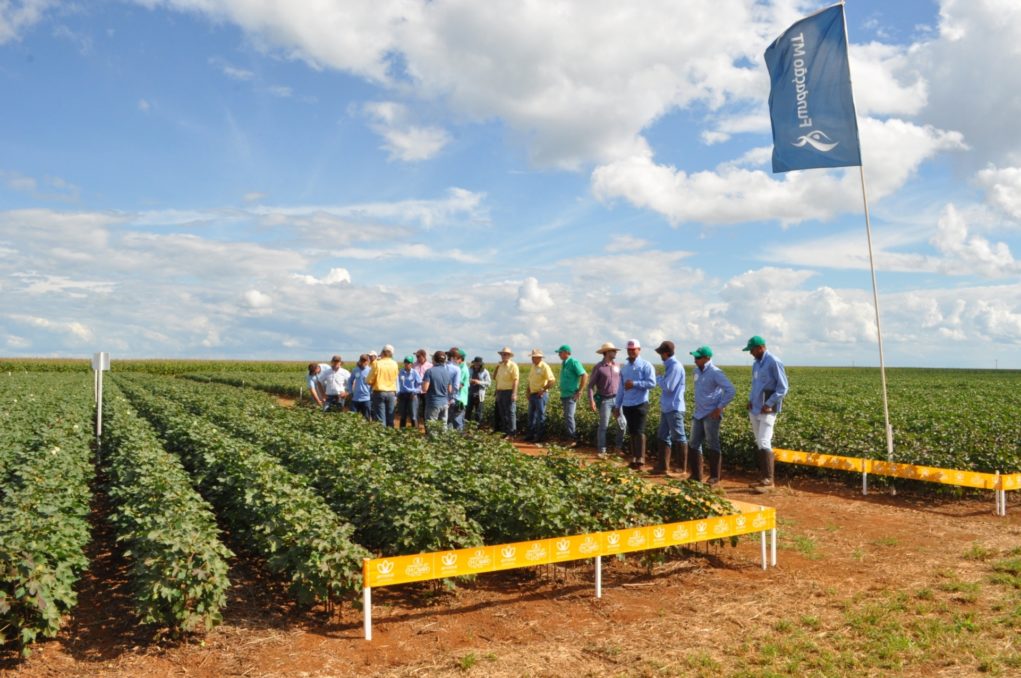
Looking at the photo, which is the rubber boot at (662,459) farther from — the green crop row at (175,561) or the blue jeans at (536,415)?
the green crop row at (175,561)

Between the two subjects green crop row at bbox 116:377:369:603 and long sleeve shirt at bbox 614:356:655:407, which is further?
long sleeve shirt at bbox 614:356:655:407

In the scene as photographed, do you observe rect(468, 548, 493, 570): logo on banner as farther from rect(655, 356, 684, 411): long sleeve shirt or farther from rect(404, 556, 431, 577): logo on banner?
rect(655, 356, 684, 411): long sleeve shirt

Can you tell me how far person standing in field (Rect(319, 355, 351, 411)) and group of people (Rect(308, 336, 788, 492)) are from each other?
0.08 feet

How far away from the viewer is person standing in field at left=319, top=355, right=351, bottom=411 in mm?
17031

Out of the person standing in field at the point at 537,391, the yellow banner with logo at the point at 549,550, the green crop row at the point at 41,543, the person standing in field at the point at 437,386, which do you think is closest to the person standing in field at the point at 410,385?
the person standing in field at the point at 437,386

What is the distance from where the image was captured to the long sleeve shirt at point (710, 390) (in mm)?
10344

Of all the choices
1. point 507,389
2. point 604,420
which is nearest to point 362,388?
point 507,389

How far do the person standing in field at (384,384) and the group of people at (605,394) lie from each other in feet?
0.07

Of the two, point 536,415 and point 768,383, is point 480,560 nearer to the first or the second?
point 768,383

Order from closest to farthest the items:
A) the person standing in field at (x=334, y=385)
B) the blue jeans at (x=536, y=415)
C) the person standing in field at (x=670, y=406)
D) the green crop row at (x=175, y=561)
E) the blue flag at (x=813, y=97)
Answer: the green crop row at (x=175, y=561) → the person standing in field at (x=670, y=406) → the blue flag at (x=813, y=97) → the blue jeans at (x=536, y=415) → the person standing in field at (x=334, y=385)

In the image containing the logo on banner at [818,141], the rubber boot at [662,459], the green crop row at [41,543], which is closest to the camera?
the green crop row at [41,543]

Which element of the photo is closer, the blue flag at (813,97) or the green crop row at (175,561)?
the green crop row at (175,561)

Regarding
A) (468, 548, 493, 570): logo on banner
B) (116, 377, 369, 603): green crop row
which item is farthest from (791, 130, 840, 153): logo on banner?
(116, 377, 369, 603): green crop row

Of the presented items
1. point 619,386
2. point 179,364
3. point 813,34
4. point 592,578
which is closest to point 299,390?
point 619,386
